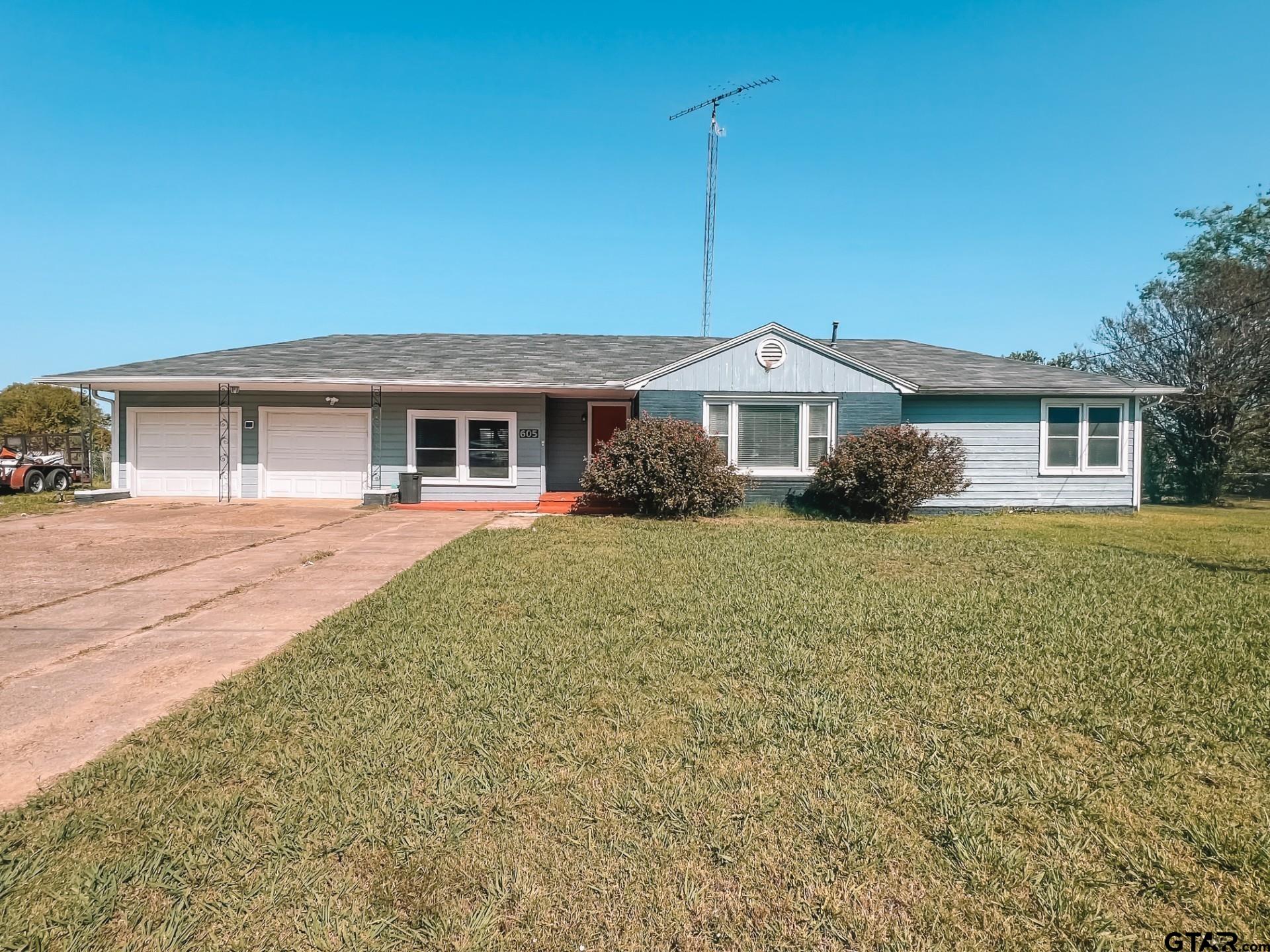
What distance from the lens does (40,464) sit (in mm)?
15883

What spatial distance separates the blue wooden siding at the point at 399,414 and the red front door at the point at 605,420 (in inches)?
59.5

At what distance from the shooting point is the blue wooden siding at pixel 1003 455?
44.3 ft

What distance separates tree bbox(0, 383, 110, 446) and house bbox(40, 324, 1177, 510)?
2061cm

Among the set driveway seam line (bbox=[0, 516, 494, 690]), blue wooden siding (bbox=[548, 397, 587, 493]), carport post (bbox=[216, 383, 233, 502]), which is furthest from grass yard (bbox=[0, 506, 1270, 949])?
carport post (bbox=[216, 383, 233, 502])

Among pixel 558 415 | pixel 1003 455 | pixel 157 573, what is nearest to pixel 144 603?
pixel 157 573

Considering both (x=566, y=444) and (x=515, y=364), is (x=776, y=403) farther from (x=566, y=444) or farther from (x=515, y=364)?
(x=515, y=364)

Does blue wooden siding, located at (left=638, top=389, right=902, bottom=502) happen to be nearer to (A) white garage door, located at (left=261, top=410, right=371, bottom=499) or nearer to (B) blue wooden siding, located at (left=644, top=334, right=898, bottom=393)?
(B) blue wooden siding, located at (left=644, top=334, right=898, bottom=393)

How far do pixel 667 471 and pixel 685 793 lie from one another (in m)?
8.95

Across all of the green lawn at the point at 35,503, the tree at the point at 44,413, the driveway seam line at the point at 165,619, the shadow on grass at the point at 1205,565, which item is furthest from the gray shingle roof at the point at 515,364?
the tree at the point at 44,413

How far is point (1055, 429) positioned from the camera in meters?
13.6

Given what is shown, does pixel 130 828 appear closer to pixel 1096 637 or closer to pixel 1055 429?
pixel 1096 637

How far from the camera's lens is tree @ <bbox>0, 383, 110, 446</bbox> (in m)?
32.2

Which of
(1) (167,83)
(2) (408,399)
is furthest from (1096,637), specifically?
(1) (167,83)

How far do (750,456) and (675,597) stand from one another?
770 cm
